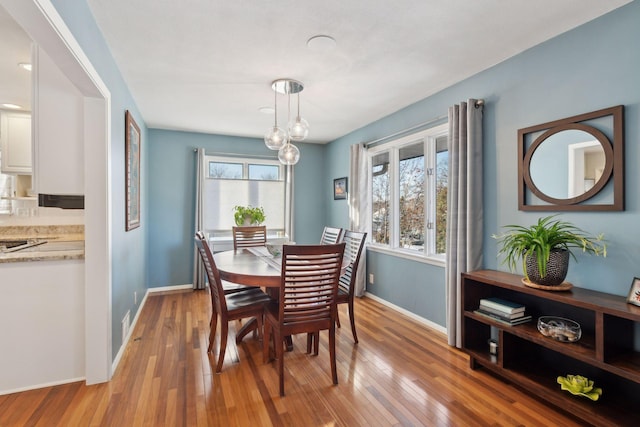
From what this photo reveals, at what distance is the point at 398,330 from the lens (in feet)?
10.5

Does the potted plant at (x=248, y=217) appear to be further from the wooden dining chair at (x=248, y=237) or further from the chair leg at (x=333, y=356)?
the chair leg at (x=333, y=356)

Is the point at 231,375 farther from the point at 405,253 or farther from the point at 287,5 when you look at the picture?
the point at 287,5

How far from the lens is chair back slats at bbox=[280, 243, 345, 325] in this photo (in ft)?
6.86

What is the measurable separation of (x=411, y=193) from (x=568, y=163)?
5.63 feet

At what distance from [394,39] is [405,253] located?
7.53 ft

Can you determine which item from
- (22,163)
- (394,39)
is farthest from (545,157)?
(22,163)

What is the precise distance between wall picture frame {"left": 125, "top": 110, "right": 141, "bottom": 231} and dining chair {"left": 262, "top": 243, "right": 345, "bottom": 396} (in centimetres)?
179

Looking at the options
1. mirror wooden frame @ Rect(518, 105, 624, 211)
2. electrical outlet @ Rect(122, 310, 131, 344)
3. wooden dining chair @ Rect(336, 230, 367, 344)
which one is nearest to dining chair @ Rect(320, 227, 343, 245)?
wooden dining chair @ Rect(336, 230, 367, 344)

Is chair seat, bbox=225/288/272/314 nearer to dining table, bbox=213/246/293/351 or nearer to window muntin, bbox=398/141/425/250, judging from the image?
dining table, bbox=213/246/293/351

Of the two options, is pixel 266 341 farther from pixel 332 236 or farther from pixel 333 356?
pixel 332 236

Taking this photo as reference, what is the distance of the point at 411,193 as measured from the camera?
3.74 meters

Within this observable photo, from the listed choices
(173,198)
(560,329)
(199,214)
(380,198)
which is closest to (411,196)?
(380,198)

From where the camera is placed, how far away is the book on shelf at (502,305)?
7.17ft

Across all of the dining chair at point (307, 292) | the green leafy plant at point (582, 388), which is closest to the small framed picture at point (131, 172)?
the dining chair at point (307, 292)
